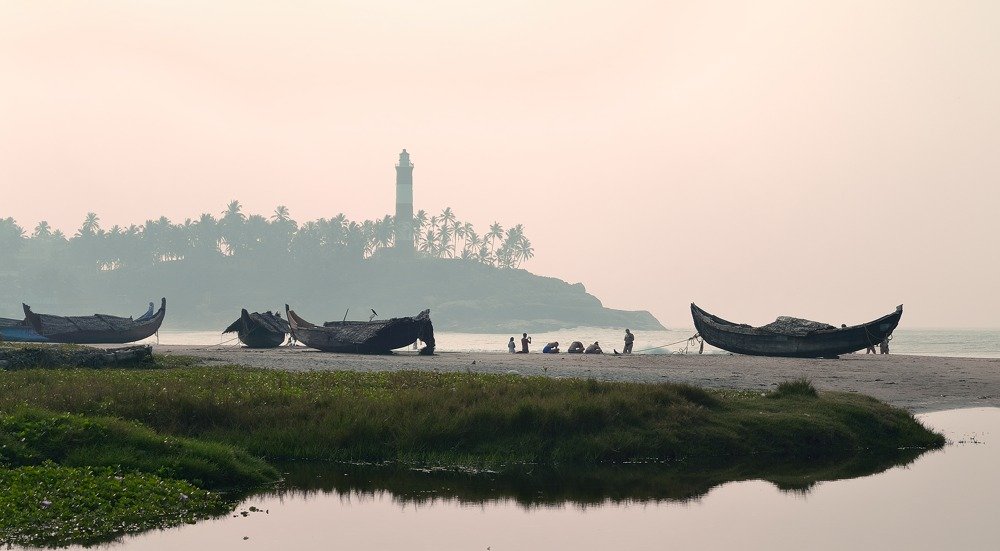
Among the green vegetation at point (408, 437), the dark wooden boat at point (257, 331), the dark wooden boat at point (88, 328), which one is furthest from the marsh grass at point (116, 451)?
the dark wooden boat at point (88, 328)

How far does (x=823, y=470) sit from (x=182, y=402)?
13.8 m

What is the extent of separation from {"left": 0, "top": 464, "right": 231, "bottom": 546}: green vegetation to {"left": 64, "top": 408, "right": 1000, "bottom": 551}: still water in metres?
0.54

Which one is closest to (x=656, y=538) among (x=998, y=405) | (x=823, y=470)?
(x=823, y=470)

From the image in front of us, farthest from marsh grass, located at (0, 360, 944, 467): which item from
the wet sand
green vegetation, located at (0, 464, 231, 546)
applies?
the wet sand

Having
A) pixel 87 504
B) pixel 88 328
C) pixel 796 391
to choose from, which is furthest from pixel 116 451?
pixel 88 328

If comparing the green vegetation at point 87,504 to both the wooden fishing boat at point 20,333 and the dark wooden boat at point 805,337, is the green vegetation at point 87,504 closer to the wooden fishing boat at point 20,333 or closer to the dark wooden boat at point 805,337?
the dark wooden boat at point 805,337

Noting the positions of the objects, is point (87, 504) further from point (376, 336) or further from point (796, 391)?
point (376, 336)

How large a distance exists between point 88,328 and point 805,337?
43.7 m

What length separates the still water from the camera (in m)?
14.8

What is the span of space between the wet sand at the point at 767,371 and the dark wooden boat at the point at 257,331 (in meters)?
17.3

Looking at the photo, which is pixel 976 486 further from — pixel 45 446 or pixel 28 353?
pixel 28 353

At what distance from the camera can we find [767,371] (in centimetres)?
4119

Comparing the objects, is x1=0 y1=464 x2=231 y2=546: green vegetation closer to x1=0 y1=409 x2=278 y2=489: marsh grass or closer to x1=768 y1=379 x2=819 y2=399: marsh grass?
x1=0 y1=409 x2=278 y2=489: marsh grass

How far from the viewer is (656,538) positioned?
50.0 ft
